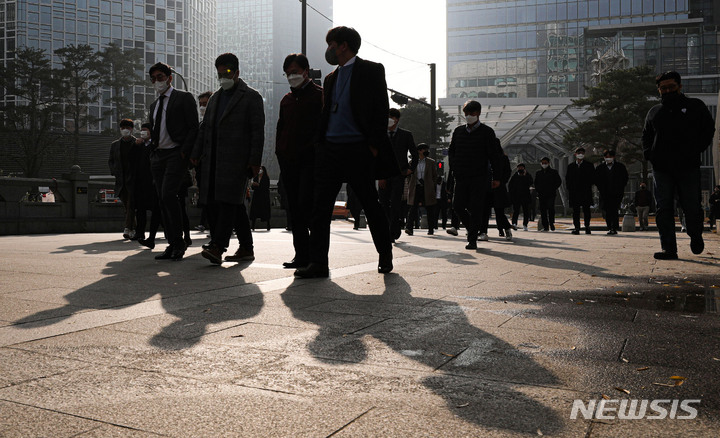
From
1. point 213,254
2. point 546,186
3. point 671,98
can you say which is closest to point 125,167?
point 213,254

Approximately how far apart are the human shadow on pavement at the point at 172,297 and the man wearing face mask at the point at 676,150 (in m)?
4.32

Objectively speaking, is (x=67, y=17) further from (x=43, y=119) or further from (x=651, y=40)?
(x=651, y=40)

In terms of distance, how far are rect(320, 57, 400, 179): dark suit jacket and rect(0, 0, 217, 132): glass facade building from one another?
68532 mm

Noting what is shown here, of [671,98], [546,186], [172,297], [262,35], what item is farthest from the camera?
[262,35]

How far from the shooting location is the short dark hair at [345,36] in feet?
17.8

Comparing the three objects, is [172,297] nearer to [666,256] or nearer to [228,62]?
[228,62]

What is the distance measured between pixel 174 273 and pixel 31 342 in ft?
9.36

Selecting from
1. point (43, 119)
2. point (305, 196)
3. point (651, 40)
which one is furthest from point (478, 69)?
point (305, 196)

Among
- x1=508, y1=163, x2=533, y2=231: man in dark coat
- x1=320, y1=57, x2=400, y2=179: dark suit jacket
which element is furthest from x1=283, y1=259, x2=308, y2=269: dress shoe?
x1=508, y1=163, x2=533, y2=231: man in dark coat

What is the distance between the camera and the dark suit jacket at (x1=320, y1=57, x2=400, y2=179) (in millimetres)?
5309

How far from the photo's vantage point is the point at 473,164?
29.4ft

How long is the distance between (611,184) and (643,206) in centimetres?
570

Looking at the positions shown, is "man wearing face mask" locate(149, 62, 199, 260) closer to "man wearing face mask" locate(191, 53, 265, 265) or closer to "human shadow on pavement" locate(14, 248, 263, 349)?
"man wearing face mask" locate(191, 53, 265, 265)

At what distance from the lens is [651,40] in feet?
205
